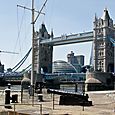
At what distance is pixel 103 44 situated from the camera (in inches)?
6181

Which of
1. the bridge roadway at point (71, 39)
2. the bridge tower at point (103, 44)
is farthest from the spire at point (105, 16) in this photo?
the bridge roadway at point (71, 39)

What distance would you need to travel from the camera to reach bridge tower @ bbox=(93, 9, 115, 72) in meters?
155

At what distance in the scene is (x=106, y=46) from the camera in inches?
6211

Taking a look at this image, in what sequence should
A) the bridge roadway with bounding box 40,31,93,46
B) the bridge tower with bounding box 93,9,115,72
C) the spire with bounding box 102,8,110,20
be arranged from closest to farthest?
the bridge tower with bounding box 93,9,115,72 → the spire with bounding box 102,8,110,20 → the bridge roadway with bounding box 40,31,93,46

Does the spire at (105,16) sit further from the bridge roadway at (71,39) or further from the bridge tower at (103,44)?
the bridge roadway at (71,39)

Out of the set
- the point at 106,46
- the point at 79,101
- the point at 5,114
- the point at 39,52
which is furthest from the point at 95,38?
the point at 5,114

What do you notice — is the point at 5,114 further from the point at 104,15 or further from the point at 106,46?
the point at 104,15

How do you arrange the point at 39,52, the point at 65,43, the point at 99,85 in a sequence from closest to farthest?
the point at 99,85
the point at 65,43
the point at 39,52

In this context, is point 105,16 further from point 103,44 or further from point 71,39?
point 71,39

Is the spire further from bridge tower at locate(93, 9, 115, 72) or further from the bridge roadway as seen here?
the bridge roadway

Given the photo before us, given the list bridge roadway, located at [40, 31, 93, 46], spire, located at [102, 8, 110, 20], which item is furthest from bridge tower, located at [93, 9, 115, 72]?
bridge roadway, located at [40, 31, 93, 46]

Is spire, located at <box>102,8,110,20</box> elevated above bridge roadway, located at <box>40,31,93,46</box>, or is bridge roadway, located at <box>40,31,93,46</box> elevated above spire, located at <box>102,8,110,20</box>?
spire, located at <box>102,8,110,20</box>

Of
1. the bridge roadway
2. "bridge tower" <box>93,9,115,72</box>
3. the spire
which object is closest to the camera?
"bridge tower" <box>93,9,115,72</box>

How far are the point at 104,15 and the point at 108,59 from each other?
25648 mm
